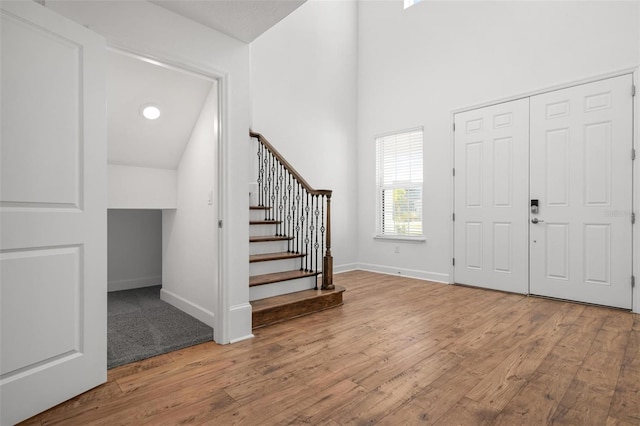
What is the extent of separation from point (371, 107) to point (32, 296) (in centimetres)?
506

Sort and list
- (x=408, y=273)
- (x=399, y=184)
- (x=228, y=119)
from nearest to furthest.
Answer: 1. (x=228, y=119)
2. (x=408, y=273)
3. (x=399, y=184)

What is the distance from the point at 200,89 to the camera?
8.90 feet

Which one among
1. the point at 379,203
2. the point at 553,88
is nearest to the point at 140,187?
the point at 379,203

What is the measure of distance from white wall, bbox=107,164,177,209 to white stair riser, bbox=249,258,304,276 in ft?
3.38

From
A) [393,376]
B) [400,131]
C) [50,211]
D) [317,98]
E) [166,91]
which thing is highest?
[317,98]

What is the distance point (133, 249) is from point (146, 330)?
1744 millimetres

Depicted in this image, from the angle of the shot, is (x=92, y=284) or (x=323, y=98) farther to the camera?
(x=323, y=98)

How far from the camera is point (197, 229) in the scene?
3.00 meters

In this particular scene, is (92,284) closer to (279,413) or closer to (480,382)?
(279,413)

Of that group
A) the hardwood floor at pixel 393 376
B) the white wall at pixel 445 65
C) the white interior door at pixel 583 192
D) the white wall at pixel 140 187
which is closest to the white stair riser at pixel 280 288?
the hardwood floor at pixel 393 376

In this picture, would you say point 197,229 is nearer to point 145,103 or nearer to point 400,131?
point 145,103

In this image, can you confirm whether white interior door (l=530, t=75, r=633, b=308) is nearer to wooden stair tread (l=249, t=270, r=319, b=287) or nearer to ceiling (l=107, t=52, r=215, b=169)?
wooden stair tread (l=249, t=270, r=319, b=287)

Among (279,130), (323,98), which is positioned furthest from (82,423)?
(323,98)

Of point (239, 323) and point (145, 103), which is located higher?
point (145, 103)
